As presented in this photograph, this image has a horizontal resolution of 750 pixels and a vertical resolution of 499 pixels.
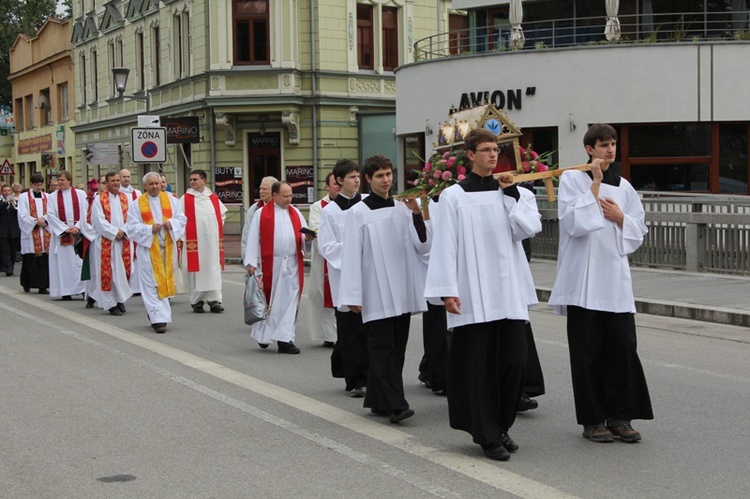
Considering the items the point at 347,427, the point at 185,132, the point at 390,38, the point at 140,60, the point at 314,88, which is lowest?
the point at 347,427

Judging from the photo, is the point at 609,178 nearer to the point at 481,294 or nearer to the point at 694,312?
the point at 481,294

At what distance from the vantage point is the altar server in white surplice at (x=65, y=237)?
17516 millimetres

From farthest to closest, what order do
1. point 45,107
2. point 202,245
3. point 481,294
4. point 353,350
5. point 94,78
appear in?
point 45,107, point 94,78, point 202,245, point 353,350, point 481,294

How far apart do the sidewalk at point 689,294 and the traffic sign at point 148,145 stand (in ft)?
34.2

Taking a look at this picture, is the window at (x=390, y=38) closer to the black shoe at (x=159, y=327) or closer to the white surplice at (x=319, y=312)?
the black shoe at (x=159, y=327)

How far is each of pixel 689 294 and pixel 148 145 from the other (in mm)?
14423

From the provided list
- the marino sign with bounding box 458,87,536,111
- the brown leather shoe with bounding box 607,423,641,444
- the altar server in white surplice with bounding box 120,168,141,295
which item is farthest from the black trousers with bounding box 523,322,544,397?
the marino sign with bounding box 458,87,536,111

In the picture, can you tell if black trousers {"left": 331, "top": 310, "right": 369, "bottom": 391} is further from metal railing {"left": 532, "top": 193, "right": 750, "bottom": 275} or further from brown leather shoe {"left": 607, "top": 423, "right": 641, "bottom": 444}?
metal railing {"left": 532, "top": 193, "right": 750, "bottom": 275}

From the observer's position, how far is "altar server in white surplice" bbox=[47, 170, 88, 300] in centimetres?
1752

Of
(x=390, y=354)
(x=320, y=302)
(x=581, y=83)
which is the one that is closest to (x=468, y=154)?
(x=390, y=354)

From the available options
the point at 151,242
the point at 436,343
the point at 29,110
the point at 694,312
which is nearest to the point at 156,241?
the point at 151,242

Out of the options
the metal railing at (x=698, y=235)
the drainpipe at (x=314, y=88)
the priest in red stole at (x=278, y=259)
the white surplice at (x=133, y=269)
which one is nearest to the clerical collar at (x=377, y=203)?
the priest in red stole at (x=278, y=259)

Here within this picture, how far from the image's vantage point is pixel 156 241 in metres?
13.5

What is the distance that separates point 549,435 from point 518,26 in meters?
20.8
